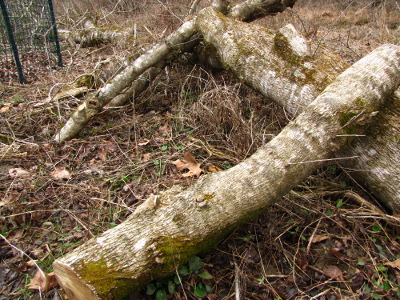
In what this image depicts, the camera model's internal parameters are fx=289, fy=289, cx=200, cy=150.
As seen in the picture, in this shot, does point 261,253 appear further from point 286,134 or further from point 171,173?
point 171,173

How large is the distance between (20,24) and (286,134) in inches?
201

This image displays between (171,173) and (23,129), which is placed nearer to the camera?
(171,173)

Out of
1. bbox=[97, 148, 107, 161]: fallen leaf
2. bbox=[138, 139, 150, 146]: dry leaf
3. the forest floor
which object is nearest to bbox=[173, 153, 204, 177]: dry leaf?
the forest floor

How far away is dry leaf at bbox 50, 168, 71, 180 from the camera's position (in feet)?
9.13

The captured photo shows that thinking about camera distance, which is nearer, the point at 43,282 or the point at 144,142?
the point at 43,282

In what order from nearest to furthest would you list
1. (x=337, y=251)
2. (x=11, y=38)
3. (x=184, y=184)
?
1. (x=337, y=251)
2. (x=184, y=184)
3. (x=11, y=38)

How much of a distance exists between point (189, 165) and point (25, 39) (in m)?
4.30

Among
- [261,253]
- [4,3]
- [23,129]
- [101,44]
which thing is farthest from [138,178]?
[101,44]

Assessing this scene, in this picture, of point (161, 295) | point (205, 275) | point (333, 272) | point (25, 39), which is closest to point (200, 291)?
point (205, 275)

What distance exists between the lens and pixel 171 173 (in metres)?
2.81

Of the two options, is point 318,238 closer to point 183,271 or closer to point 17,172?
point 183,271

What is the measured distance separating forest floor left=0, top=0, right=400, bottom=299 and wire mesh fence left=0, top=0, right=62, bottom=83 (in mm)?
1245

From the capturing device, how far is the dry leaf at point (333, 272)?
76.5 inches

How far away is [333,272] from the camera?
1.98 m
